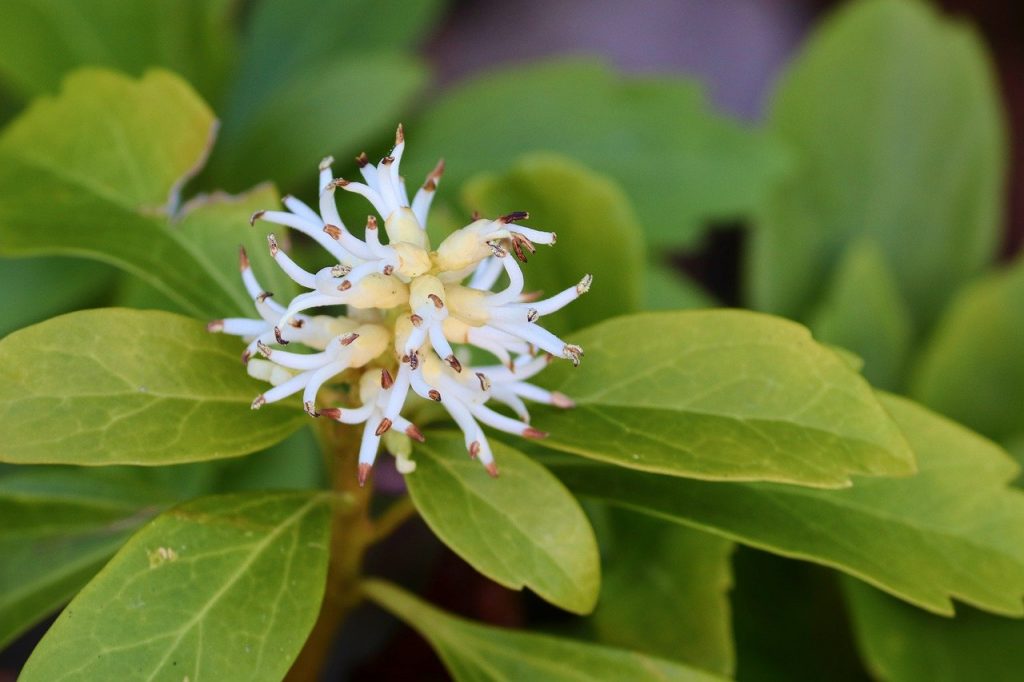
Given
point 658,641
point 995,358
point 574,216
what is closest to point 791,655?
point 658,641

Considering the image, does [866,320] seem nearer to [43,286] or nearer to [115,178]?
[115,178]

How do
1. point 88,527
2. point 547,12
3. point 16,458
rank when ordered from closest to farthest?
point 16,458
point 88,527
point 547,12

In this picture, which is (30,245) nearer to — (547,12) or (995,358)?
(995,358)

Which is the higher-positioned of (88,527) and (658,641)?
(88,527)

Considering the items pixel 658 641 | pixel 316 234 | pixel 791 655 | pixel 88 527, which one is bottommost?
pixel 791 655

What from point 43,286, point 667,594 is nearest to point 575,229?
point 667,594

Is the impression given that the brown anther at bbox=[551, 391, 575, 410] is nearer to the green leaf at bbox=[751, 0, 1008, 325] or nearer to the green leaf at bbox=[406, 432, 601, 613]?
the green leaf at bbox=[406, 432, 601, 613]

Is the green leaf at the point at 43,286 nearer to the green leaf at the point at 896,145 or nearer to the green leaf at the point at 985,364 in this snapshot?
the green leaf at the point at 896,145

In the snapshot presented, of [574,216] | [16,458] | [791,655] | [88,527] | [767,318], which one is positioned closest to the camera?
[16,458]

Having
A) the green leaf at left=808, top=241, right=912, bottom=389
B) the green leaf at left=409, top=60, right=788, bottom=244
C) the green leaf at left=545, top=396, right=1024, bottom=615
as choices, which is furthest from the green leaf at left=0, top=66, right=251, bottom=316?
the green leaf at left=808, top=241, right=912, bottom=389
